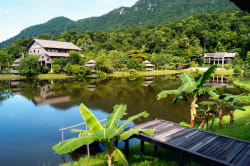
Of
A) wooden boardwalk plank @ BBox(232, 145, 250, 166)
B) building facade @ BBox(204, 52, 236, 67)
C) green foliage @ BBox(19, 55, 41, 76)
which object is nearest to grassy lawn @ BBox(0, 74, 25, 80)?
green foliage @ BBox(19, 55, 41, 76)

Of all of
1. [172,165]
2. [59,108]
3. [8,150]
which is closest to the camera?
[172,165]

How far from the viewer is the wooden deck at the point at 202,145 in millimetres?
3904

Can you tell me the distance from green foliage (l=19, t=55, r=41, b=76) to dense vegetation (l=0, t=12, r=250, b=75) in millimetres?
15306

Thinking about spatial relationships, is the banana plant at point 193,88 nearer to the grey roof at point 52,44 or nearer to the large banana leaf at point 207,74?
the large banana leaf at point 207,74

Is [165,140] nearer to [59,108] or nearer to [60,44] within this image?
[59,108]

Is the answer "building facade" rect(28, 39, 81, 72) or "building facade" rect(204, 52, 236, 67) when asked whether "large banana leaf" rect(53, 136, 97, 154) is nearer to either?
"building facade" rect(28, 39, 81, 72)

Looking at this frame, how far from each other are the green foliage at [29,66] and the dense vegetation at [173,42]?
50.2 ft

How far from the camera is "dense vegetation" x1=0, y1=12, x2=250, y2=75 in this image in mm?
53844

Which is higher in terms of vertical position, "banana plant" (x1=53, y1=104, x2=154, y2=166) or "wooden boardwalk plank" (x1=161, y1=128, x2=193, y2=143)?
"banana plant" (x1=53, y1=104, x2=154, y2=166)

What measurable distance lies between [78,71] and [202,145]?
34773 mm

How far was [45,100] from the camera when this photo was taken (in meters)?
18.4

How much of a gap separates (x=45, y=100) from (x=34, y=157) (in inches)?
452

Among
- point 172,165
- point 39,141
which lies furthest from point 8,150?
point 172,165

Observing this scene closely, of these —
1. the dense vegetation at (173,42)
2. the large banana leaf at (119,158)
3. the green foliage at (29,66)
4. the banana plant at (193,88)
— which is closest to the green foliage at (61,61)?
the green foliage at (29,66)
